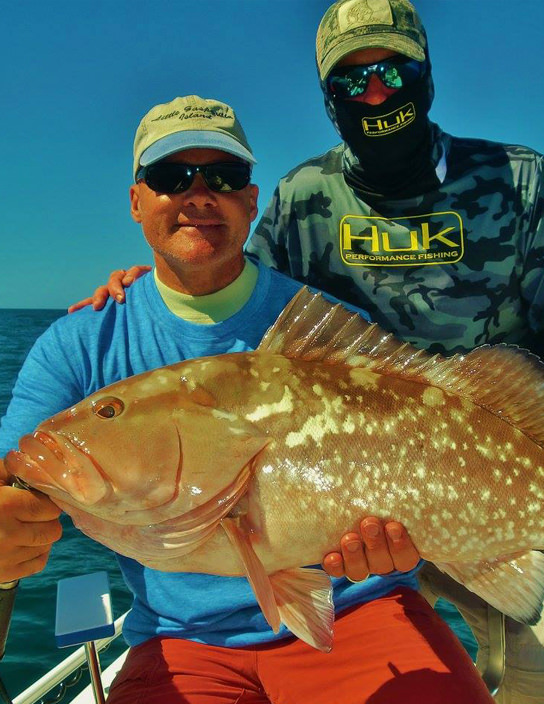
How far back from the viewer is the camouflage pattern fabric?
414 cm

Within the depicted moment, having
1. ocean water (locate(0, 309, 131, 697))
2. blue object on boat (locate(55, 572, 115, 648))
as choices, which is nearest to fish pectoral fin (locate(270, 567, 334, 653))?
blue object on boat (locate(55, 572, 115, 648))

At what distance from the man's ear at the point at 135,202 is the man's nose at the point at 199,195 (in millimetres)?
383

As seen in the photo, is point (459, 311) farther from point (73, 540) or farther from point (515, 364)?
point (73, 540)

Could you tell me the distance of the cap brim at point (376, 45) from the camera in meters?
3.91

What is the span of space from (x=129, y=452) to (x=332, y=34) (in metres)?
3.25

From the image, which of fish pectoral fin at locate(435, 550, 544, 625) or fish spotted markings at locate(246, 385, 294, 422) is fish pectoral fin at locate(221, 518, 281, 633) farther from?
fish pectoral fin at locate(435, 550, 544, 625)

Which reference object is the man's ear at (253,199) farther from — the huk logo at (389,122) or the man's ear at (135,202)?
the huk logo at (389,122)

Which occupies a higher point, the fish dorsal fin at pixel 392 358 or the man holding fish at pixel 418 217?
the man holding fish at pixel 418 217

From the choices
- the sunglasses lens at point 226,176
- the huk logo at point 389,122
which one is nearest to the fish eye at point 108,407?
the sunglasses lens at point 226,176

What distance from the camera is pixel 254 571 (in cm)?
221

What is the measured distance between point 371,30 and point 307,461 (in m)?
2.99

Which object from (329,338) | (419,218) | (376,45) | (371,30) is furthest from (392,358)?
(371,30)

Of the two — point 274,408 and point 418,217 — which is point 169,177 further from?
point 418,217

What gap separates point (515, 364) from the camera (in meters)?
2.75
